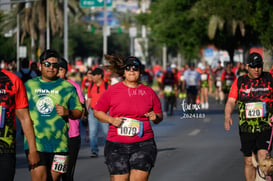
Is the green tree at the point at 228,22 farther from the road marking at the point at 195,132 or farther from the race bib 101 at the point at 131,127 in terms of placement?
the race bib 101 at the point at 131,127

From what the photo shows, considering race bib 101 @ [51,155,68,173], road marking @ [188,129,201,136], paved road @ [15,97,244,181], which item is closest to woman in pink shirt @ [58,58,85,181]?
race bib 101 @ [51,155,68,173]

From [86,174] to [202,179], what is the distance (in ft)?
6.02

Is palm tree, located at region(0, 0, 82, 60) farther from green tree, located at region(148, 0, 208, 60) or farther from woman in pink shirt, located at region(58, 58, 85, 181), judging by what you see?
woman in pink shirt, located at region(58, 58, 85, 181)

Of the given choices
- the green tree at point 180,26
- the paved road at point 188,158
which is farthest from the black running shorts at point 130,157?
the green tree at point 180,26

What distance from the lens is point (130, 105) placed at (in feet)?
29.2

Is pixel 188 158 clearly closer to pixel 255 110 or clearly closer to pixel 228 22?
pixel 255 110

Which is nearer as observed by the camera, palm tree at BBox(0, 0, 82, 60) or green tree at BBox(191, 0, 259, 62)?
green tree at BBox(191, 0, 259, 62)

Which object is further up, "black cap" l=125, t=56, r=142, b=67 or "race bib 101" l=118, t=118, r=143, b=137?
"black cap" l=125, t=56, r=142, b=67

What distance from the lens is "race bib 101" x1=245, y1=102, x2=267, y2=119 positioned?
426 inches

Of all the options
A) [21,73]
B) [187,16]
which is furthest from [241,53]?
[21,73]

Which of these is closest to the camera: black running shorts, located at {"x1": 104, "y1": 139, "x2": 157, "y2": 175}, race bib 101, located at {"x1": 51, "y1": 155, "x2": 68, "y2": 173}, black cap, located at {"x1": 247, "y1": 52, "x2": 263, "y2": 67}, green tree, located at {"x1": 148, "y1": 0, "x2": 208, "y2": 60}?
black running shorts, located at {"x1": 104, "y1": 139, "x2": 157, "y2": 175}

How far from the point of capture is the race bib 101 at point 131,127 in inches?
346

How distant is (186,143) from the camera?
65.1 ft

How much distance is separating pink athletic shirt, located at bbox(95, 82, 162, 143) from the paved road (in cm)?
422
